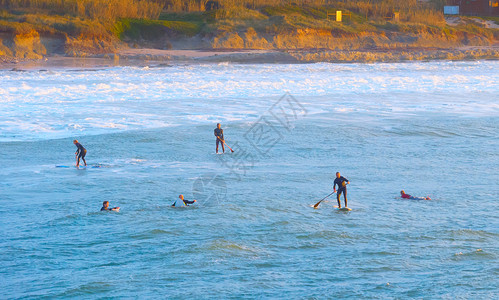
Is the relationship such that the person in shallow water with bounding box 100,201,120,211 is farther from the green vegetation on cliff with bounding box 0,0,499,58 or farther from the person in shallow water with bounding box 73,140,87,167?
the green vegetation on cliff with bounding box 0,0,499,58

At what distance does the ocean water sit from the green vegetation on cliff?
17929mm

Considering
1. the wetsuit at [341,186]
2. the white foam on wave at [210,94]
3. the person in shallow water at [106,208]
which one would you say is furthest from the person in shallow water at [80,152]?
the wetsuit at [341,186]

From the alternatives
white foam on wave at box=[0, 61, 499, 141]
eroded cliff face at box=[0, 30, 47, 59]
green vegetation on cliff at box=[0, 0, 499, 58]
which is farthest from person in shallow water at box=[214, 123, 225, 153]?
green vegetation on cliff at box=[0, 0, 499, 58]

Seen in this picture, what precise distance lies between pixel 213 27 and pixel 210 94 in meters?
22.0

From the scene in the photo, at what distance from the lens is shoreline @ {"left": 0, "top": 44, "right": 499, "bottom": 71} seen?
1679 inches

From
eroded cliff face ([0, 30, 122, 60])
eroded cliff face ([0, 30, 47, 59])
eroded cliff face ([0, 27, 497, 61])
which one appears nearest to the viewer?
eroded cliff face ([0, 30, 47, 59])

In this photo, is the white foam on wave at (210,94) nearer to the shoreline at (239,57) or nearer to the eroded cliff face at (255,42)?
the shoreline at (239,57)

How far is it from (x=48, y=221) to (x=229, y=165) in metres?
6.31

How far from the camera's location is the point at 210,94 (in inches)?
1256

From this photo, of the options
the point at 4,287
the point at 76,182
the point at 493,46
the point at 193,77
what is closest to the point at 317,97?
the point at 193,77

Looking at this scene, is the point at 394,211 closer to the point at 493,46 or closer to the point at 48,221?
the point at 48,221

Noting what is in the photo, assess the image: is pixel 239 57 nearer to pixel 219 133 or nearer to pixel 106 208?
pixel 219 133

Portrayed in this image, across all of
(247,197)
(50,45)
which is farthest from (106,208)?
(50,45)

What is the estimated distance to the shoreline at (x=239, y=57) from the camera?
4266 centimetres
